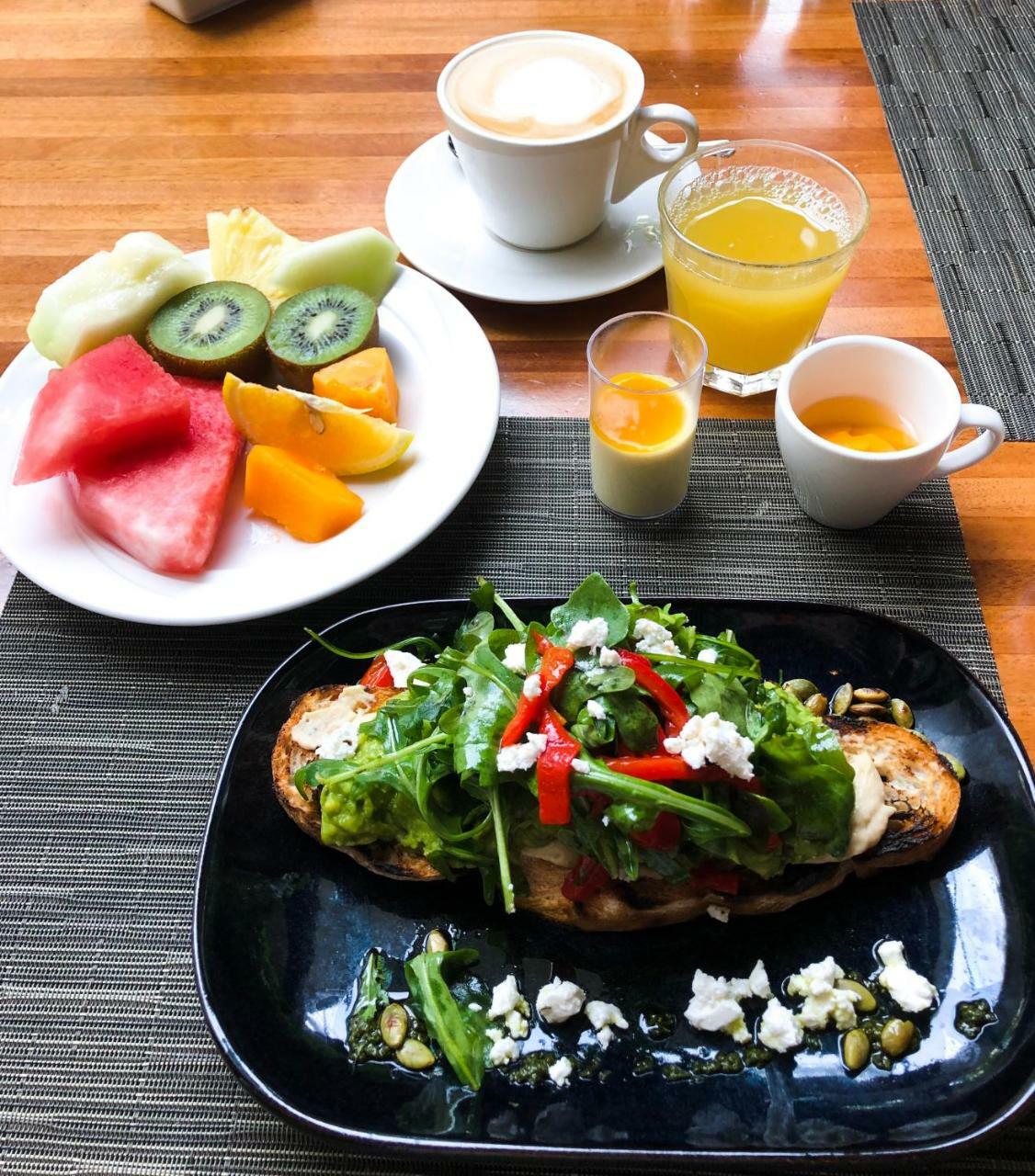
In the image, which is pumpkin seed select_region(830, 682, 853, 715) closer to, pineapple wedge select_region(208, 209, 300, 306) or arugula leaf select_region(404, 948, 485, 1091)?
arugula leaf select_region(404, 948, 485, 1091)

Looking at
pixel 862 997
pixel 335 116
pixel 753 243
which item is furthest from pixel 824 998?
pixel 335 116

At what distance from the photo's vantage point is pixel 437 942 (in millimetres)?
1209

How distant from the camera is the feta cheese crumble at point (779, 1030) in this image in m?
1.10

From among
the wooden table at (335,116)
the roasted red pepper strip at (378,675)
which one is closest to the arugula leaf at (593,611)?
the roasted red pepper strip at (378,675)

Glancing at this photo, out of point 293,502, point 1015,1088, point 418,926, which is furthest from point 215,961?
point 1015,1088

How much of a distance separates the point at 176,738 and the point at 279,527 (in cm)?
40

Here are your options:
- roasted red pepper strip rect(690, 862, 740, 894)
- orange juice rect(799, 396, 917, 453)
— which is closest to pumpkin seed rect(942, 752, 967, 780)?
roasted red pepper strip rect(690, 862, 740, 894)

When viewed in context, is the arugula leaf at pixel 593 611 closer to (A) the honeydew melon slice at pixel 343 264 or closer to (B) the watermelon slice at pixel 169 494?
(B) the watermelon slice at pixel 169 494

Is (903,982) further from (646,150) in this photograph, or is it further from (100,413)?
(646,150)

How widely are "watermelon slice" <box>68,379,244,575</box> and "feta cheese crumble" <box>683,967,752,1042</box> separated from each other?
1013 mm

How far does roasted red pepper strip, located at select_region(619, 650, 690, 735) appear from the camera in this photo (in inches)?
45.9

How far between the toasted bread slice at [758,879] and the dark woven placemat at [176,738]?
0.98 feet

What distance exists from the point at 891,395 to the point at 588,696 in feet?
2.89

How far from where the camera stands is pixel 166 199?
229cm
